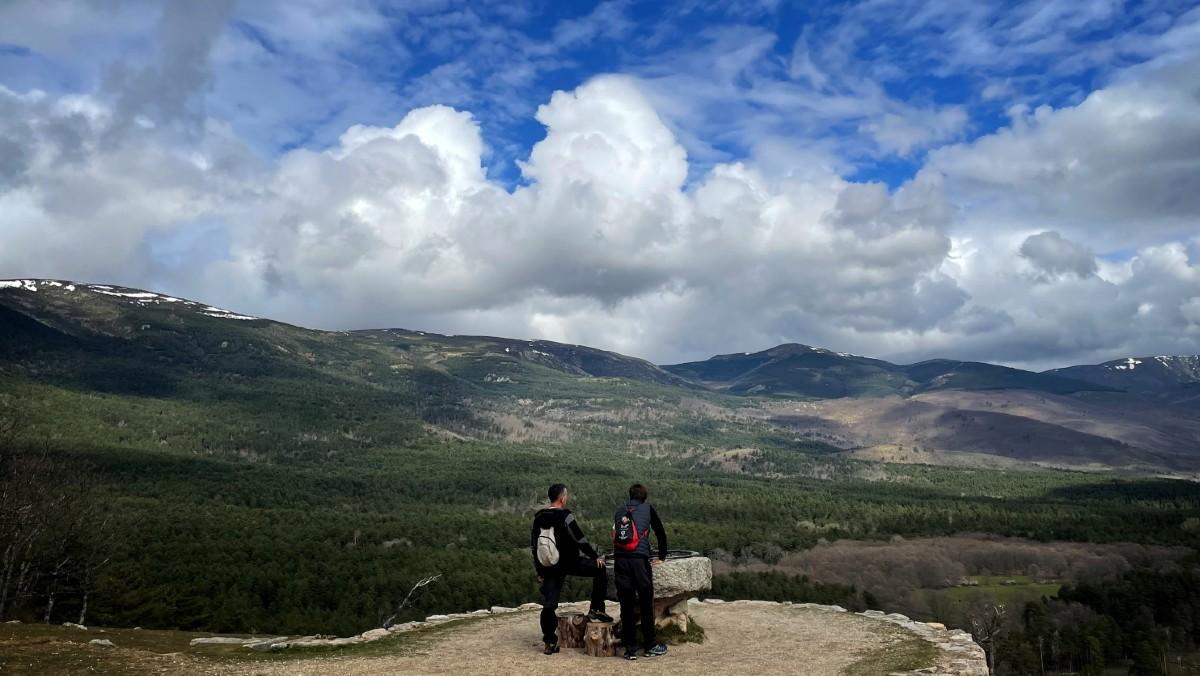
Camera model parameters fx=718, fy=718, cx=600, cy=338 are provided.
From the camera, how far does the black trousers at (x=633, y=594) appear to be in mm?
16938

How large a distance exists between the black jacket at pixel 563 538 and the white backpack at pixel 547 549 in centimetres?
10

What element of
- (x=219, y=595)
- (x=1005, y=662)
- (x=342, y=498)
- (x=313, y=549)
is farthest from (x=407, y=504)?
(x=1005, y=662)

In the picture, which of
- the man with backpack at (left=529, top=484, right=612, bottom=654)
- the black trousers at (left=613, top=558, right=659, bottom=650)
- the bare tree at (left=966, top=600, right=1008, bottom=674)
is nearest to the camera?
the man with backpack at (left=529, top=484, right=612, bottom=654)

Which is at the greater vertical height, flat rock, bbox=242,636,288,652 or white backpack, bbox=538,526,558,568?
white backpack, bbox=538,526,558,568

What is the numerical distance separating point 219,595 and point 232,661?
6234cm

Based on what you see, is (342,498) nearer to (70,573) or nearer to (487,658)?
(70,573)

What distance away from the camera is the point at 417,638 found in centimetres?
2144

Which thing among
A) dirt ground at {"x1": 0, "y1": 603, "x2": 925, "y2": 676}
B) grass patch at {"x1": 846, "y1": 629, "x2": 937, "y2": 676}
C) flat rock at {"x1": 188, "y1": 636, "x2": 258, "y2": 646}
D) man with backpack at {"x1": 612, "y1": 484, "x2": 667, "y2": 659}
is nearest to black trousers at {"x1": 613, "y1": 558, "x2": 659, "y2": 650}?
man with backpack at {"x1": 612, "y1": 484, "x2": 667, "y2": 659}

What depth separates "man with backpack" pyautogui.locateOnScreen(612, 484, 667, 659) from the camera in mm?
→ 16922

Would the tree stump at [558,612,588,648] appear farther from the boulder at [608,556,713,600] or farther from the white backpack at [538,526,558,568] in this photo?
the white backpack at [538,526,558,568]

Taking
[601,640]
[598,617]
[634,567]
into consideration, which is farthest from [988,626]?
[634,567]

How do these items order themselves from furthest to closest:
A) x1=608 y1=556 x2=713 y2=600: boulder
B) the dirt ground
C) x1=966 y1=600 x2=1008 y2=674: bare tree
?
x1=966 y1=600 x2=1008 y2=674: bare tree < x1=608 y1=556 x2=713 y2=600: boulder < the dirt ground

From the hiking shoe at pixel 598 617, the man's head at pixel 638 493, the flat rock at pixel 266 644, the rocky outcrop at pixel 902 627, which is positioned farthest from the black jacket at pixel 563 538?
the flat rock at pixel 266 644

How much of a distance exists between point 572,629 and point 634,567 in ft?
9.37
